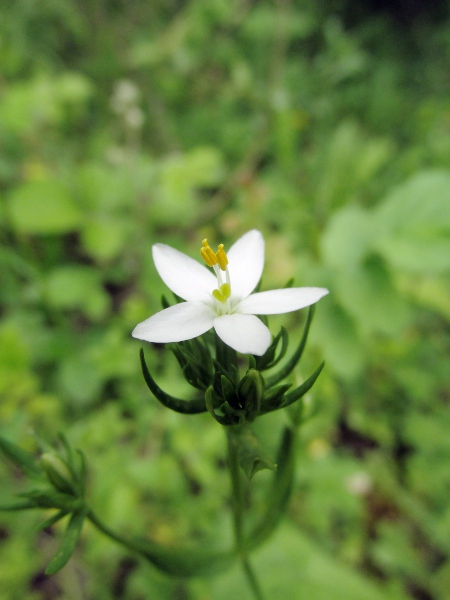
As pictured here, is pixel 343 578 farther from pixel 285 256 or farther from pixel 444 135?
pixel 444 135

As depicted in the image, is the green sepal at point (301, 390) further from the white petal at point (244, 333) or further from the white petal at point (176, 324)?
the white petal at point (176, 324)

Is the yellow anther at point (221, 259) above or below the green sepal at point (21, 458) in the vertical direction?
above

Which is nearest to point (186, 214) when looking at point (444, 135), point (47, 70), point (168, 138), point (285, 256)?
point (285, 256)

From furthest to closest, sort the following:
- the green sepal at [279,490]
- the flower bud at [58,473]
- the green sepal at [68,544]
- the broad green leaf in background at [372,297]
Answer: the broad green leaf in background at [372,297], the green sepal at [279,490], the flower bud at [58,473], the green sepal at [68,544]

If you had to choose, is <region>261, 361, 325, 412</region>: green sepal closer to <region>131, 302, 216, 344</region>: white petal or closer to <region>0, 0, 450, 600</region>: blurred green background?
<region>131, 302, 216, 344</region>: white petal

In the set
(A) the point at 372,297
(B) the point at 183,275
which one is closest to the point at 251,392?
(B) the point at 183,275

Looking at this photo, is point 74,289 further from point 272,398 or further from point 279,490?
point 272,398

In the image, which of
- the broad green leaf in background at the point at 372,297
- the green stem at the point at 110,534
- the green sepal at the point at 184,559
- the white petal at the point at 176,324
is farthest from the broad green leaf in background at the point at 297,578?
the white petal at the point at 176,324
